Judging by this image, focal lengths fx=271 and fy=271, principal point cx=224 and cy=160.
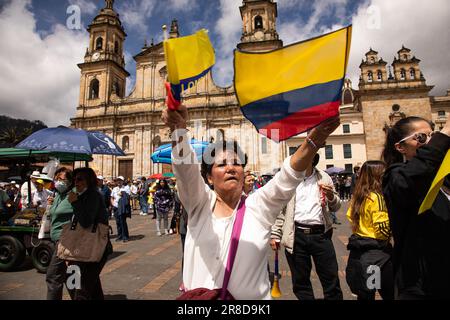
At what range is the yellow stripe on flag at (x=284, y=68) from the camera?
63.4 inches

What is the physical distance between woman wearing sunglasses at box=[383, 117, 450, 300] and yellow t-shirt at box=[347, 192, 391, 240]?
A: 106 cm

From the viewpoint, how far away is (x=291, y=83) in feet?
5.43

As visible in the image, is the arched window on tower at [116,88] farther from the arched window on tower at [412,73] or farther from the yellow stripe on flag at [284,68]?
the yellow stripe on flag at [284,68]

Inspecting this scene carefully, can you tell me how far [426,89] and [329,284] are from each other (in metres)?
38.4

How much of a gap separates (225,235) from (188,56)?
102cm

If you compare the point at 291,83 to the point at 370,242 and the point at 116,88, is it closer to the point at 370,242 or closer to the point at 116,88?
the point at 370,242

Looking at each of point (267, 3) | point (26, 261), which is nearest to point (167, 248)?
point (26, 261)

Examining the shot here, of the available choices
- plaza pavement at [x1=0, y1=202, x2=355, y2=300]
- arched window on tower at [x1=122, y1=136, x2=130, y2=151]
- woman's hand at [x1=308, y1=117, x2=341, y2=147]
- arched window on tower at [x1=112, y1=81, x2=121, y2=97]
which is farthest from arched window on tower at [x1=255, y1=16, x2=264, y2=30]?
woman's hand at [x1=308, y1=117, x2=341, y2=147]

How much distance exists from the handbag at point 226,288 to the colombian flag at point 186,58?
79 centimetres

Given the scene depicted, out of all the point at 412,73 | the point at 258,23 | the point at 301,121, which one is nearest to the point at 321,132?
the point at 301,121

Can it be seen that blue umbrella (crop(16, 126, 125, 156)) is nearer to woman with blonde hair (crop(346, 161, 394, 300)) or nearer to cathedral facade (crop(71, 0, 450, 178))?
woman with blonde hair (crop(346, 161, 394, 300))

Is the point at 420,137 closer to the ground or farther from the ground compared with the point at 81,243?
farther from the ground
